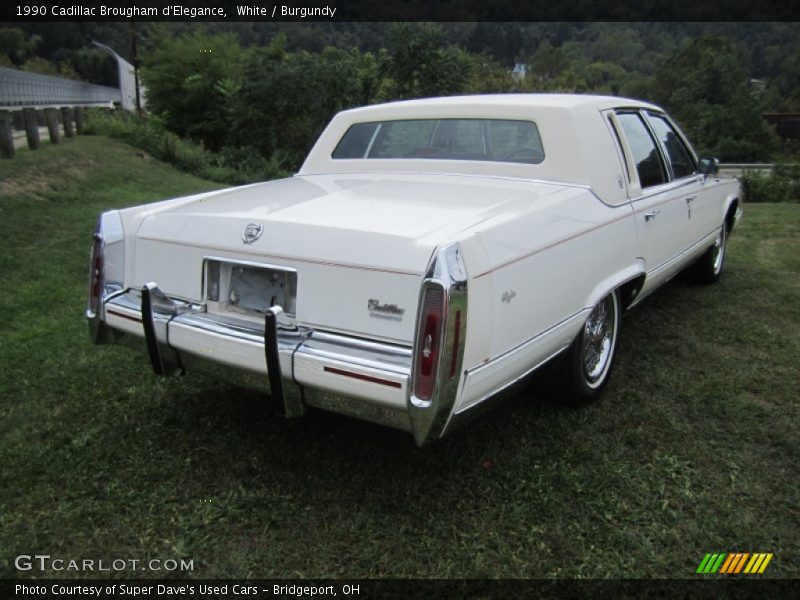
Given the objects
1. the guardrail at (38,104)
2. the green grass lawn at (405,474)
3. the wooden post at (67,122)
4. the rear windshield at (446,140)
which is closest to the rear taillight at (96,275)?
the green grass lawn at (405,474)

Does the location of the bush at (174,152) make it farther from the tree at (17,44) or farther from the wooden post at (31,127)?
the tree at (17,44)

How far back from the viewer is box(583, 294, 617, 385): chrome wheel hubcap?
11.6ft

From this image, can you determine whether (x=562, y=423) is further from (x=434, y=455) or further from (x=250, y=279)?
(x=250, y=279)

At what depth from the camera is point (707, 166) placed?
510cm

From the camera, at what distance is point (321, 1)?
7.46 metres

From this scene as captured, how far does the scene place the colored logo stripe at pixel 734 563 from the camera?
7.80ft

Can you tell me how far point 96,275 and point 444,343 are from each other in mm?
1935

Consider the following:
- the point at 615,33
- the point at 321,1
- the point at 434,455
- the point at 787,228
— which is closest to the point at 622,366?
the point at 434,455

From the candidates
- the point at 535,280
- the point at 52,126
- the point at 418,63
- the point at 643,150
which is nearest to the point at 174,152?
the point at 52,126

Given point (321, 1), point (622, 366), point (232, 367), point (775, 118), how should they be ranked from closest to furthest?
point (232, 367) → point (622, 366) → point (321, 1) → point (775, 118)

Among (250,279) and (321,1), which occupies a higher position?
(321,1)

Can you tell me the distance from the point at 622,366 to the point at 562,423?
3.15 feet

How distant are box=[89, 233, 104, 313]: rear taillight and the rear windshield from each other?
1.69m

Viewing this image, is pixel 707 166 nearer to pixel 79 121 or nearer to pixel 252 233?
pixel 252 233
